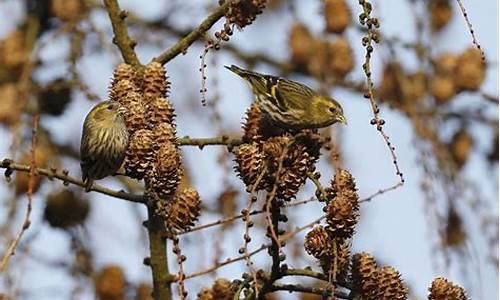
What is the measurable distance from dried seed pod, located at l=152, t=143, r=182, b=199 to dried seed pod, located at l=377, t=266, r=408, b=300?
1.59ft

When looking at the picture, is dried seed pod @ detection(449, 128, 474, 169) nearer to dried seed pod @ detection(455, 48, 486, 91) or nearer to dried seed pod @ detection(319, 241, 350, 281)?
dried seed pod @ detection(455, 48, 486, 91)

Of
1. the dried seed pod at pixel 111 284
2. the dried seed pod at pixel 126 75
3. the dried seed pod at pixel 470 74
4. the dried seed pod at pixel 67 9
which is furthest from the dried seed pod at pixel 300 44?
the dried seed pod at pixel 126 75

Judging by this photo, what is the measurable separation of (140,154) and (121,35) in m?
0.55

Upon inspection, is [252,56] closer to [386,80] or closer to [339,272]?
[386,80]

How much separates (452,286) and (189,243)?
226 centimetres

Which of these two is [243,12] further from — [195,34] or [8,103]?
[8,103]

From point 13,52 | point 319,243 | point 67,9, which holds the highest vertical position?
point 13,52

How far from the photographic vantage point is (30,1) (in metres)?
5.71

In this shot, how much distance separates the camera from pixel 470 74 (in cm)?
478

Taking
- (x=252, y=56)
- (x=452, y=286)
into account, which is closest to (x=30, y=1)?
(x=252, y=56)

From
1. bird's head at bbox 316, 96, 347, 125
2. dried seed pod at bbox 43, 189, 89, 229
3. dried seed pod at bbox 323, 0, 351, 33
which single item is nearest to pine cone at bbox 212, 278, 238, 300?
bird's head at bbox 316, 96, 347, 125

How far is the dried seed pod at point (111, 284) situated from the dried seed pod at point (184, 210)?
1557mm

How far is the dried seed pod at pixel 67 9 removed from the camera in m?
4.81

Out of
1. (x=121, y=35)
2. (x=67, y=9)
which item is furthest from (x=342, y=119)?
(x=67, y=9)
